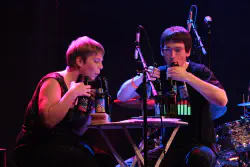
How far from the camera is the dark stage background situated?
3.96 meters

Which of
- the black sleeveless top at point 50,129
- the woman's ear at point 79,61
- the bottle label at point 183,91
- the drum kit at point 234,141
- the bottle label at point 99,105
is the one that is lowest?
the drum kit at point 234,141

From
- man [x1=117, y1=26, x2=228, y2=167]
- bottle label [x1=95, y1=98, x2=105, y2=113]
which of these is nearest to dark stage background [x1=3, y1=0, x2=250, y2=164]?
man [x1=117, y1=26, x2=228, y2=167]

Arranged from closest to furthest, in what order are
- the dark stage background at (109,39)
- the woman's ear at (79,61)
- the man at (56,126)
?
1. the man at (56,126)
2. the woman's ear at (79,61)
3. the dark stage background at (109,39)

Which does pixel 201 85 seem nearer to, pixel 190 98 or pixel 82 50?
pixel 190 98

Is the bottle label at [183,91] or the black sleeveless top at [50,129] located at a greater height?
the bottle label at [183,91]

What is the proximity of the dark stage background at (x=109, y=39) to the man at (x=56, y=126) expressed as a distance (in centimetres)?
171

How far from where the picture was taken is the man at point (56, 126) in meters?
2.17

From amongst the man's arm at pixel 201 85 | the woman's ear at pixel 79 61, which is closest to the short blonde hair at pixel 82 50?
the woman's ear at pixel 79 61

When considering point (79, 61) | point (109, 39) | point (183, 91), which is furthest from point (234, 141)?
point (79, 61)

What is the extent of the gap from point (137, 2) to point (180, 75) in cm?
224

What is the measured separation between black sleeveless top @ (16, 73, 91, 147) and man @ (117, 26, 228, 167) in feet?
2.02

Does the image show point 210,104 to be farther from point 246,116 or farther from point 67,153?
point 246,116

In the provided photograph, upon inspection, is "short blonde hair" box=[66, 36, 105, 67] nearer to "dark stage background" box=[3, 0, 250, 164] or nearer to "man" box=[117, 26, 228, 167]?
"man" box=[117, 26, 228, 167]

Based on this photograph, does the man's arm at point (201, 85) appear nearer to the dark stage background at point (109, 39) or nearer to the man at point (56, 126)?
the man at point (56, 126)
